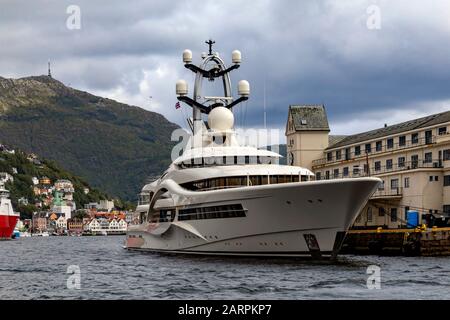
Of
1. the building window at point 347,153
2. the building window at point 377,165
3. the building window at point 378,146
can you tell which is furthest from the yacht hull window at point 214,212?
the building window at point 347,153

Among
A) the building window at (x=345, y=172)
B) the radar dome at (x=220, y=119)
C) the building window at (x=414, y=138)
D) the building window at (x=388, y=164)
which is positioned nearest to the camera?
the radar dome at (x=220, y=119)

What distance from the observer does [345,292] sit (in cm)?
3067

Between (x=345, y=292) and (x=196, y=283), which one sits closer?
(x=345, y=292)

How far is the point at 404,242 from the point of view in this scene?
56469 mm

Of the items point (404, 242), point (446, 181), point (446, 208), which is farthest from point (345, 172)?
point (404, 242)

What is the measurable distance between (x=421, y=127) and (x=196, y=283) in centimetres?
4766

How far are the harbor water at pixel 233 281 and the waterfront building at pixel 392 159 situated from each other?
1699 centimetres

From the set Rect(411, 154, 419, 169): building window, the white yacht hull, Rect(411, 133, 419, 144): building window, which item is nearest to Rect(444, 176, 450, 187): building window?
Rect(411, 154, 419, 169): building window

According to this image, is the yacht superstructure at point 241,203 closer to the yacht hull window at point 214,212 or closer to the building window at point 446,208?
the yacht hull window at point 214,212

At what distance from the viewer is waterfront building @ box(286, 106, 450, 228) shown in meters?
69.4

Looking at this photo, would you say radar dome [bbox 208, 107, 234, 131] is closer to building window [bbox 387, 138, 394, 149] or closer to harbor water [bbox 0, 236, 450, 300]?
harbor water [bbox 0, 236, 450, 300]

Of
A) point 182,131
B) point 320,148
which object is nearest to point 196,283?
point 182,131

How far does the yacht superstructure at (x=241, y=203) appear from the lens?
43562 mm
